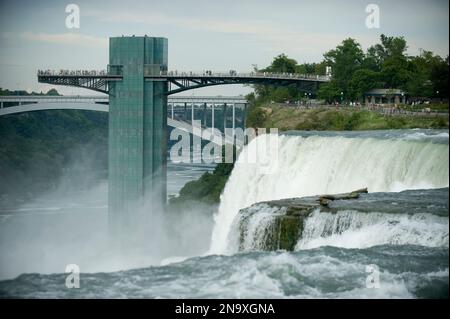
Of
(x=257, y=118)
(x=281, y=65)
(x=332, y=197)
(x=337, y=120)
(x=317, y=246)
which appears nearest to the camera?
(x=317, y=246)

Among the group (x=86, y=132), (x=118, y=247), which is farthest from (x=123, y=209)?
(x=86, y=132)

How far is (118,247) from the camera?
38.6 m

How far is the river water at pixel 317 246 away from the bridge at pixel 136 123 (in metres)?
2.04

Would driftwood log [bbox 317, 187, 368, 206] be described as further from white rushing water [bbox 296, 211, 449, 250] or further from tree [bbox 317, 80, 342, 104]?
tree [bbox 317, 80, 342, 104]

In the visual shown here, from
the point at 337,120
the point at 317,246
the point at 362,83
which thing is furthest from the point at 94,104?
the point at 317,246

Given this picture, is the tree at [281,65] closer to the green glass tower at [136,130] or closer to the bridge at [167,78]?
the bridge at [167,78]

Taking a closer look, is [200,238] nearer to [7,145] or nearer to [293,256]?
[293,256]

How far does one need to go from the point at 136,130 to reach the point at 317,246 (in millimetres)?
20471

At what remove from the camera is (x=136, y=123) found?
39875mm

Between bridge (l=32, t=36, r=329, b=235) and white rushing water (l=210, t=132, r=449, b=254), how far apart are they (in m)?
5.41

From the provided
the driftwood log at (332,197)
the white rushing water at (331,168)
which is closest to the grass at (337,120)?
the white rushing water at (331,168)

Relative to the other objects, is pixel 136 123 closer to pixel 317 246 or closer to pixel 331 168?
pixel 331 168

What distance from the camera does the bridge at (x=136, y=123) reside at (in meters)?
39.6
